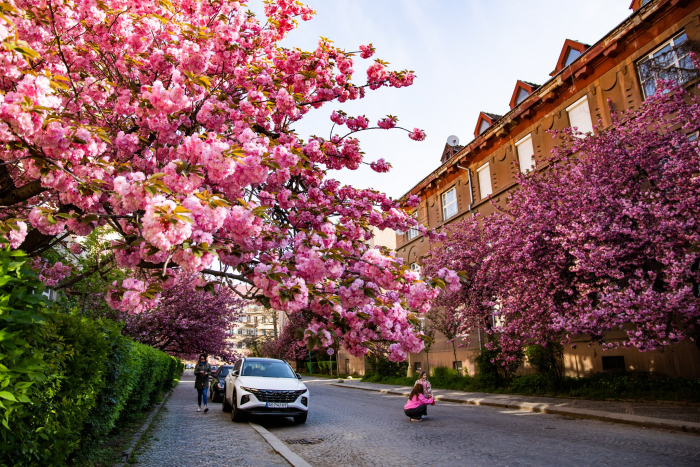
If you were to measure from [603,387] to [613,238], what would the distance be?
20.2ft

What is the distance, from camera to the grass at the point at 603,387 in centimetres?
1271

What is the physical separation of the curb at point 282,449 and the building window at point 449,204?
789 inches

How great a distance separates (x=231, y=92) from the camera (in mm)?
6441

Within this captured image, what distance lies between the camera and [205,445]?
8555 mm

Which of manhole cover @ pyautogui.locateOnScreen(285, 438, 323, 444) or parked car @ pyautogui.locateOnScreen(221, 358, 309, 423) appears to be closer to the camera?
manhole cover @ pyautogui.locateOnScreen(285, 438, 323, 444)

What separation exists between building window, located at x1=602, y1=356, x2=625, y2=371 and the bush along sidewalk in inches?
642

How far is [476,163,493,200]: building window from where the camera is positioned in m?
24.0

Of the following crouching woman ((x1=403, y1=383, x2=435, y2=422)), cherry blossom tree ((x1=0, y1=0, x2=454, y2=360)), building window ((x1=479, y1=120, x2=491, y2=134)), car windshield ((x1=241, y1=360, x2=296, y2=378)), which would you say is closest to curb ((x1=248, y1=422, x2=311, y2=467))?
car windshield ((x1=241, y1=360, x2=296, y2=378))

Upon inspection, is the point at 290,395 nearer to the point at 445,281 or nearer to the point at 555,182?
the point at 445,281

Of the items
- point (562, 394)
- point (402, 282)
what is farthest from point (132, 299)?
point (562, 394)

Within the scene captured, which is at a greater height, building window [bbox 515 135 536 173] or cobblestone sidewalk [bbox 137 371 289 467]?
building window [bbox 515 135 536 173]

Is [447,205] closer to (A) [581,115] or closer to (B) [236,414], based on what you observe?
(A) [581,115]

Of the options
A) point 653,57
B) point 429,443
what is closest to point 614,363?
point 653,57

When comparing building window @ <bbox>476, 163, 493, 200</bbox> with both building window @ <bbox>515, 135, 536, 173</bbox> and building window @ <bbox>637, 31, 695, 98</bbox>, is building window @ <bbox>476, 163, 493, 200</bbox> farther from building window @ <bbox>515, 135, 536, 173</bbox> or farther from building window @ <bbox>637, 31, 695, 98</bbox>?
building window @ <bbox>637, 31, 695, 98</bbox>
